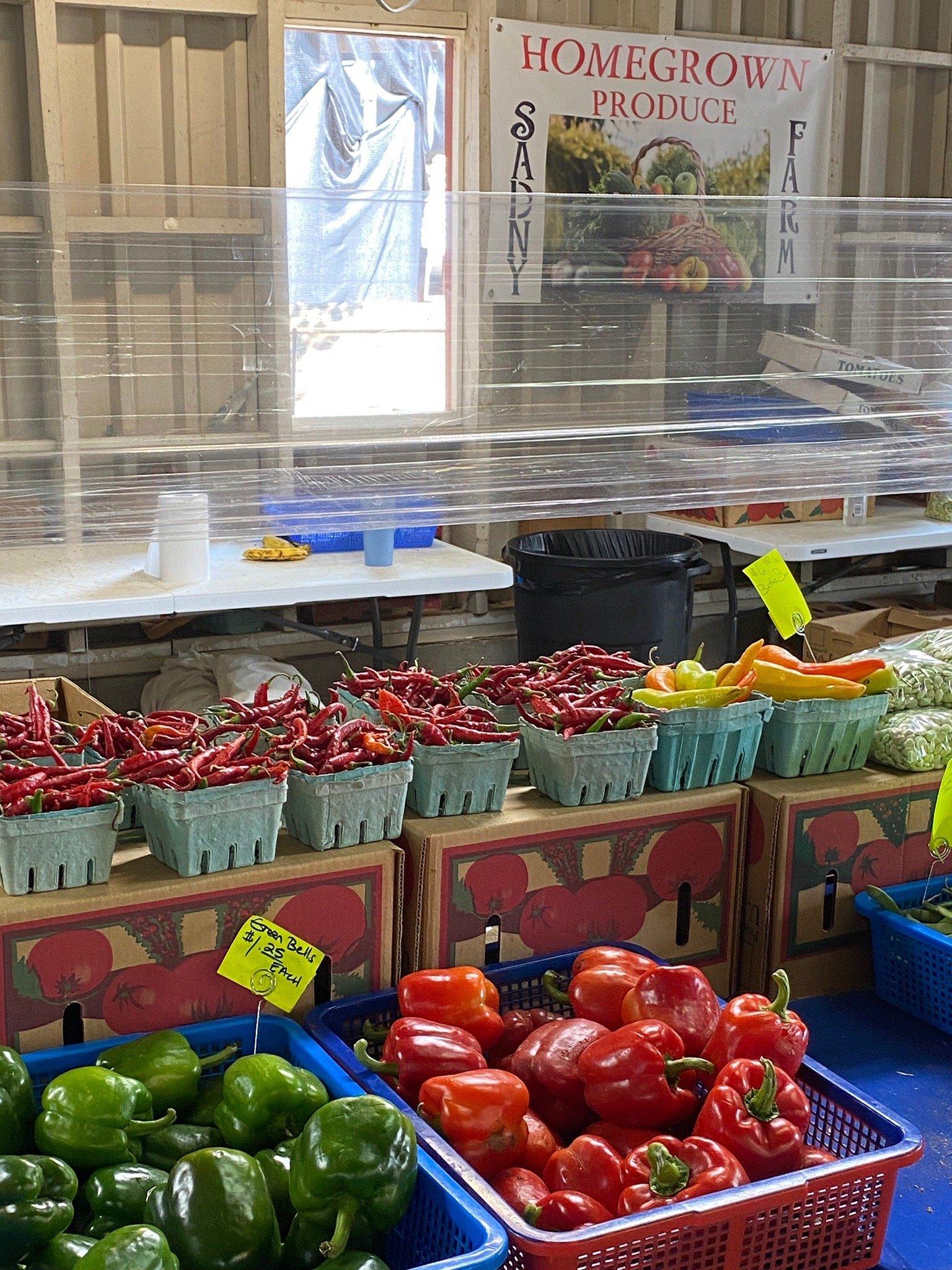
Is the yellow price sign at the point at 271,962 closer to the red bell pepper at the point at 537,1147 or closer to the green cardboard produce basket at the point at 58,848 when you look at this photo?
the green cardboard produce basket at the point at 58,848

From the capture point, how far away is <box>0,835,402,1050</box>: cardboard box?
1604mm

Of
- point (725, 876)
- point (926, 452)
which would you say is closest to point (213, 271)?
point (725, 876)

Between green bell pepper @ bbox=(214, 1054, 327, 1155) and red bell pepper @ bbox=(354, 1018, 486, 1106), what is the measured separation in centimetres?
10

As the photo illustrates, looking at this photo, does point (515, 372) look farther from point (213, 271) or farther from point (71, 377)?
point (71, 377)

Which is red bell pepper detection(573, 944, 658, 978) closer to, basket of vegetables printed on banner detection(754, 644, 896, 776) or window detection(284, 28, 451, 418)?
basket of vegetables printed on banner detection(754, 644, 896, 776)

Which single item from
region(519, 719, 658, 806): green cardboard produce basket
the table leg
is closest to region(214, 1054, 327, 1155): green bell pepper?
region(519, 719, 658, 806): green cardboard produce basket

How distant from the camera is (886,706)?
2.20m

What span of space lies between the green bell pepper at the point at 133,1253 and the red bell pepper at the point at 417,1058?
399 mm

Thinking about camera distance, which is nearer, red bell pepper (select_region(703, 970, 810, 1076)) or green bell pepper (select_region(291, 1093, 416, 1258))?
green bell pepper (select_region(291, 1093, 416, 1258))

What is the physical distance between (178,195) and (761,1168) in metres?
1.58

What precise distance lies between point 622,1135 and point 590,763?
1.84 feet

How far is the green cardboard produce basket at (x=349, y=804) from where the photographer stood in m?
1.74

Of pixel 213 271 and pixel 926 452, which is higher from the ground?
pixel 213 271

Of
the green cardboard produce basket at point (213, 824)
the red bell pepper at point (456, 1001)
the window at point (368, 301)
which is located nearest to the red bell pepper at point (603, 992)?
the red bell pepper at point (456, 1001)
